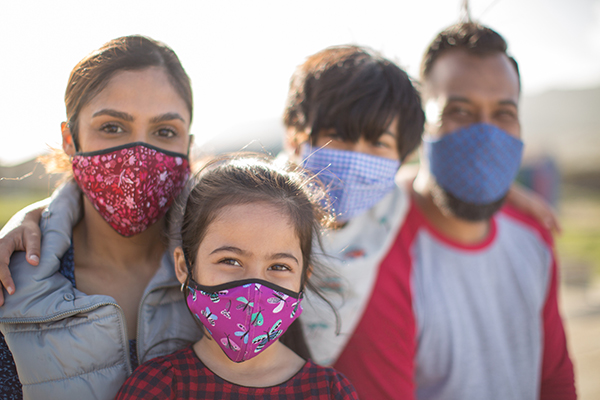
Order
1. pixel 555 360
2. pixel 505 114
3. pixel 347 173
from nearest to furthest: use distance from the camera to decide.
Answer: pixel 347 173, pixel 505 114, pixel 555 360

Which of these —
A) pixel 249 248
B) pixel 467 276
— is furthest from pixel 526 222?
pixel 249 248

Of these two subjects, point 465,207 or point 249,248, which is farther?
point 465,207

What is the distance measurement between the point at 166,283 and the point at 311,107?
1184 mm

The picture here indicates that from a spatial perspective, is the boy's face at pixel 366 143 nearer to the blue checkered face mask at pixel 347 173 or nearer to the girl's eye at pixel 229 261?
the blue checkered face mask at pixel 347 173

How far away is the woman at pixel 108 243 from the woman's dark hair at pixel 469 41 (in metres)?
1.89

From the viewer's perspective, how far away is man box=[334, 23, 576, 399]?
2523 mm

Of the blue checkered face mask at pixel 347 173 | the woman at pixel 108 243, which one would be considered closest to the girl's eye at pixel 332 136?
the blue checkered face mask at pixel 347 173

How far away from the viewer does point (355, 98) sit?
216cm

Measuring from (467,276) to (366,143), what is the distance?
4.36 feet

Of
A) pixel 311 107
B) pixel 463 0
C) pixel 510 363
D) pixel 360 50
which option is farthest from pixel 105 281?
pixel 463 0

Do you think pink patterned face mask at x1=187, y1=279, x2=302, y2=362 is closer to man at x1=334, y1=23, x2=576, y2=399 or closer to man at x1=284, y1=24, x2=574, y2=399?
man at x1=284, y1=24, x2=574, y2=399

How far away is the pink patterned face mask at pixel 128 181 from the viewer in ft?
5.59

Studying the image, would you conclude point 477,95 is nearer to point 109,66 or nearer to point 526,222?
point 526,222

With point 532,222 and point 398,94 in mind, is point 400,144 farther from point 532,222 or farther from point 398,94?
point 532,222
